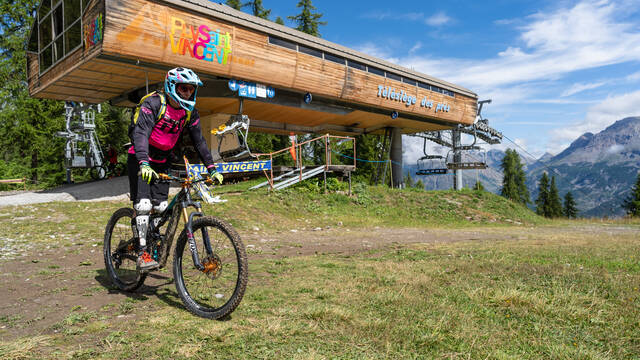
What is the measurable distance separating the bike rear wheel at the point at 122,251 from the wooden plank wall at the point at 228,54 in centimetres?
911

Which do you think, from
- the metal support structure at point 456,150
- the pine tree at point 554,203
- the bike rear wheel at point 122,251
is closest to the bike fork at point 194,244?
the bike rear wheel at point 122,251

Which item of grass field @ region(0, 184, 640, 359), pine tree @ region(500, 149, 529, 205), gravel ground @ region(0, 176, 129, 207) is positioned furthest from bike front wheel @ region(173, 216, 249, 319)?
pine tree @ region(500, 149, 529, 205)

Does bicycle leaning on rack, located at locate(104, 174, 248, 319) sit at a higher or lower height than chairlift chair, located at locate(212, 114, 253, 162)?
lower

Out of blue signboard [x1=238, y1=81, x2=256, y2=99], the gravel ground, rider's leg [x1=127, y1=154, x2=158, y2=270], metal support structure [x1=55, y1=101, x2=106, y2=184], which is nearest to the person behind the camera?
rider's leg [x1=127, y1=154, x2=158, y2=270]

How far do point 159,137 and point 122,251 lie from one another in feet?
5.18

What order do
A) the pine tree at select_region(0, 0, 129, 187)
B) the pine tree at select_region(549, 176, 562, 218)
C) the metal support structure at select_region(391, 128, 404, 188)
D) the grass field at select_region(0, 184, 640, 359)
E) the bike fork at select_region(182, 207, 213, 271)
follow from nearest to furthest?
the grass field at select_region(0, 184, 640, 359), the bike fork at select_region(182, 207, 213, 271), the pine tree at select_region(0, 0, 129, 187), the metal support structure at select_region(391, 128, 404, 188), the pine tree at select_region(549, 176, 562, 218)

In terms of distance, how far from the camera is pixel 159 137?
14.3 ft

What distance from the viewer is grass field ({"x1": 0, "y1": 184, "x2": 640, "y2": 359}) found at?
2836 mm

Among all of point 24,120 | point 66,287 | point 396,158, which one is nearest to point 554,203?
point 396,158

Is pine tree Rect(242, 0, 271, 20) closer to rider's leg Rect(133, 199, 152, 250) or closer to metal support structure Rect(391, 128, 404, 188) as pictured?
metal support structure Rect(391, 128, 404, 188)

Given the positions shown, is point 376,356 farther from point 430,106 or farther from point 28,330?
point 430,106

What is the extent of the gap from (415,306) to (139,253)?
3027mm

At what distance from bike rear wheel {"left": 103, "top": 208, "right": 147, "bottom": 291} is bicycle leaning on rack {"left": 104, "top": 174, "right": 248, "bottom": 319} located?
0.06 ft

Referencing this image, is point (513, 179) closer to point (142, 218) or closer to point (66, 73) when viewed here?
point (66, 73)
